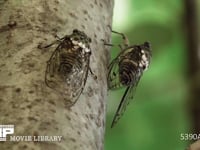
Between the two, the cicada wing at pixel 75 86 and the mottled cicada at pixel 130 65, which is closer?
the cicada wing at pixel 75 86

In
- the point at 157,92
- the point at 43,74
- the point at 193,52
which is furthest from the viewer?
the point at 157,92

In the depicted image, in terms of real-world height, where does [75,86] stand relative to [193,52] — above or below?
below

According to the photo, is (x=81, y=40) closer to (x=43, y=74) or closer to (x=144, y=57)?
(x=43, y=74)

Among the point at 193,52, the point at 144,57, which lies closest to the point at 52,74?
the point at 144,57

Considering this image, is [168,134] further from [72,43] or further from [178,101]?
[72,43]

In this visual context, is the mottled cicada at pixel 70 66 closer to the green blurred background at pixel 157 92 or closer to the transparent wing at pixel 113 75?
the transparent wing at pixel 113 75

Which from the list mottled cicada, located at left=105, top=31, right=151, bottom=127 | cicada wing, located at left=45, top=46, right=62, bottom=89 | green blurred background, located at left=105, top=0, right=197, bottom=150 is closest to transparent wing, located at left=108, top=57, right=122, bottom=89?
mottled cicada, located at left=105, top=31, right=151, bottom=127

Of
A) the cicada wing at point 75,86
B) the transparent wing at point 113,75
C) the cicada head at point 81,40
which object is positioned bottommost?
the cicada wing at point 75,86

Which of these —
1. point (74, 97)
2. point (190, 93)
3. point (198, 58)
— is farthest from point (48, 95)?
point (190, 93)

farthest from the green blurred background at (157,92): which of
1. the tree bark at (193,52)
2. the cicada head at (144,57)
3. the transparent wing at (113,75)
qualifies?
the transparent wing at (113,75)
